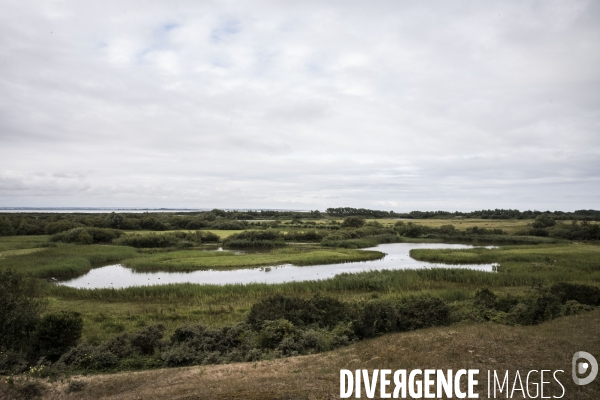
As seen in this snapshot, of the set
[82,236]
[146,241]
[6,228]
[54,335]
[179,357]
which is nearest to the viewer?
[179,357]

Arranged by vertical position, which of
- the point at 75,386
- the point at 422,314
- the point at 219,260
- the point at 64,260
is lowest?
the point at 219,260

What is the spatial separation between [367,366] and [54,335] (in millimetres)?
9976

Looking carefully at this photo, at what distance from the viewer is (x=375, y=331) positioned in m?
12.6

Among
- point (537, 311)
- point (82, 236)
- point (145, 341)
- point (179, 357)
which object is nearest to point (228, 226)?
point (82, 236)

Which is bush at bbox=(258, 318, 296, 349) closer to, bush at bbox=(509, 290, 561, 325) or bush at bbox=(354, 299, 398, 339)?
bush at bbox=(354, 299, 398, 339)

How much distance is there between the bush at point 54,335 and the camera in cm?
1135

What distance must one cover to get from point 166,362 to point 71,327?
3849 mm

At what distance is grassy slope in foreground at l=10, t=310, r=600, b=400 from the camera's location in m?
7.07

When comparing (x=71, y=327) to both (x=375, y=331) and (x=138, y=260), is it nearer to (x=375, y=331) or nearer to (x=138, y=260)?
(x=375, y=331)

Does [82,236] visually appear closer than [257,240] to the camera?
Yes

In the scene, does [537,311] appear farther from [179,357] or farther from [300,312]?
[179,357]

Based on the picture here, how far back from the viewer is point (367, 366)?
8539 millimetres

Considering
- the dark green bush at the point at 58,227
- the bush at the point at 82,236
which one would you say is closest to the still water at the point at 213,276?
the bush at the point at 82,236

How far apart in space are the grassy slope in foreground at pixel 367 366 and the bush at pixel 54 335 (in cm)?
290
